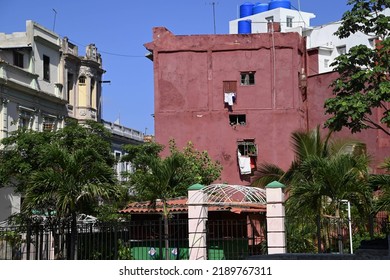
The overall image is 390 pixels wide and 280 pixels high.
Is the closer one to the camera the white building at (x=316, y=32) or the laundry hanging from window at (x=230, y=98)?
the laundry hanging from window at (x=230, y=98)

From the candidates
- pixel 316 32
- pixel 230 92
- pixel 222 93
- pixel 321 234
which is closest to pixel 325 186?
pixel 321 234

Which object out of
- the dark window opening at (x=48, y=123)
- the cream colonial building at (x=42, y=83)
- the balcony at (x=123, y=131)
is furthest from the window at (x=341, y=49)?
the dark window opening at (x=48, y=123)

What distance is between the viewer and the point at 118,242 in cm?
1830

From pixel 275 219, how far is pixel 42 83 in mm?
19131

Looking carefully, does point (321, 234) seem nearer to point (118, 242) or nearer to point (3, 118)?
point (118, 242)

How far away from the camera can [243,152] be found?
33531 mm

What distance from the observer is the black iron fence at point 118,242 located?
17.9m

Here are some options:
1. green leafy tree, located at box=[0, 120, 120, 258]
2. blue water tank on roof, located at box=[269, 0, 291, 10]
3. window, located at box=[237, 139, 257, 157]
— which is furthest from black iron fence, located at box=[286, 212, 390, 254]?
blue water tank on roof, located at box=[269, 0, 291, 10]

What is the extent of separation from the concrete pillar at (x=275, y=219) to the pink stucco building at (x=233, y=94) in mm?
15812

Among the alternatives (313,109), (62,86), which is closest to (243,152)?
(313,109)

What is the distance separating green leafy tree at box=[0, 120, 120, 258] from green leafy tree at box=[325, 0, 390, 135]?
645 centimetres

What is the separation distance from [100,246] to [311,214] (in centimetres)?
581

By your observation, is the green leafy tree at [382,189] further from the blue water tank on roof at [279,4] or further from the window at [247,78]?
the blue water tank on roof at [279,4]
